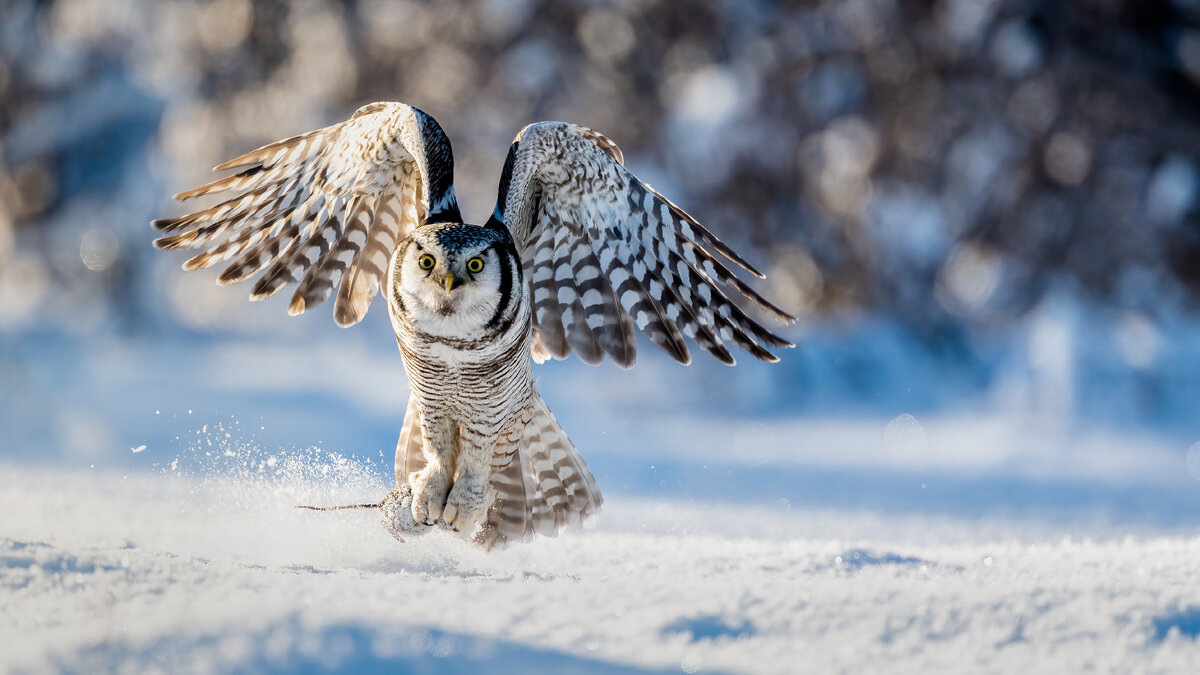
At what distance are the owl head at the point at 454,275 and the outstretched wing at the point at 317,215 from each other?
0.39 metres

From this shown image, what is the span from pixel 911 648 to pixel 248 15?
6.97 metres

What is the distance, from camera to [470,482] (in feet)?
8.57

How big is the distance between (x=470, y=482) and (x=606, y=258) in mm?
735

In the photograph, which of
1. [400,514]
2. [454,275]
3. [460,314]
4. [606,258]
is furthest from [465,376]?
[606,258]

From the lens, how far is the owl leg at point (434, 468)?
257 cm

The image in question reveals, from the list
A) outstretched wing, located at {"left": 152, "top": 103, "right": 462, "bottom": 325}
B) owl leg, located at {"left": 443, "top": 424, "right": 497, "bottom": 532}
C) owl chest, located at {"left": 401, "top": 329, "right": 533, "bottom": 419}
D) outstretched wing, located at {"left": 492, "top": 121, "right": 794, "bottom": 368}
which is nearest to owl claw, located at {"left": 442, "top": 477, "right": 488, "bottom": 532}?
owl leg, located at {"left": 443, "top": 424, "right": 497, "bottom": 532}

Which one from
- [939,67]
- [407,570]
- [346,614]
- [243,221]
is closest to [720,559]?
[407,570]

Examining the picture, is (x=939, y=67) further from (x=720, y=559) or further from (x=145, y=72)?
(x=145, y=72)

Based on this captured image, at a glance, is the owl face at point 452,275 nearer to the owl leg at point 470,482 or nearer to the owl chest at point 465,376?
the owl chest at point 465,376

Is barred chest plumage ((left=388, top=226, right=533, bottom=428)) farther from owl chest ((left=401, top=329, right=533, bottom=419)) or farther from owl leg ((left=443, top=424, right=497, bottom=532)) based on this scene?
owl leg ((left=443, top=424, right=497, bottom=532))

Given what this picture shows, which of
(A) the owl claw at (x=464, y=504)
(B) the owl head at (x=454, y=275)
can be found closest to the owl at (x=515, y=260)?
(A) the owl claw at (x=464, y=504)

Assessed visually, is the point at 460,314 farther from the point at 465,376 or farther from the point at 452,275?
the point at 465,376

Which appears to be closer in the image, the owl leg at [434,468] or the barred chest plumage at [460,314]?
the barred chest plumage at [460,314]

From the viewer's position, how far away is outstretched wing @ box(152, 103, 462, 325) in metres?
2.64
